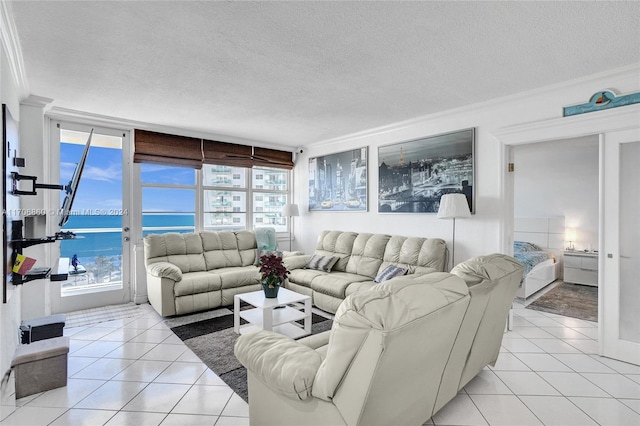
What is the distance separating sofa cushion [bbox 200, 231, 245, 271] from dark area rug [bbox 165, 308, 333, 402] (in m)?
0.83

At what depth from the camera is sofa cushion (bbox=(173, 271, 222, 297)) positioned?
386cm

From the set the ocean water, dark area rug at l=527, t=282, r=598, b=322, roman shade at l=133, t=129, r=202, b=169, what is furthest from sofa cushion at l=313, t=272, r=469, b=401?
roman shade at l=133, t=129, r=202, b=169

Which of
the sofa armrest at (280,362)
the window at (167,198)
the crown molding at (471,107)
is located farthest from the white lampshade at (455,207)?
the window at (167,198)

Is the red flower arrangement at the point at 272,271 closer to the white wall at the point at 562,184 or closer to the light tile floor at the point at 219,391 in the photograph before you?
the light tile floor at the point at 219,391

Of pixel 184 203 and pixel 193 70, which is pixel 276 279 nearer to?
pixel 193 70

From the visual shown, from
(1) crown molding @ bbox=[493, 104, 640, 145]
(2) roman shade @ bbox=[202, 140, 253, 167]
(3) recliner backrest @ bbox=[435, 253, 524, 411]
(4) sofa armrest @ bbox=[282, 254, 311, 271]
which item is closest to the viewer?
(3) recliner backrest @ bbox=[435, 253, 524, 411]

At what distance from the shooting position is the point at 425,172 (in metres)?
4.16

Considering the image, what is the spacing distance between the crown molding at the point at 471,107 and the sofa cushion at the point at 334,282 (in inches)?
83.2

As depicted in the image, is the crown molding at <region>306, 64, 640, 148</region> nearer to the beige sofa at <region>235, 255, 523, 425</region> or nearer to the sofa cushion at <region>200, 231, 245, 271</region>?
the beige sofa at <region>235, 255, 523, 425</region>

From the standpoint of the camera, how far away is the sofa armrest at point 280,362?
1.42 meters

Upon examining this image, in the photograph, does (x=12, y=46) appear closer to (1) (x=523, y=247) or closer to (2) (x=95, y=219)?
(2) (x=95, y=219)

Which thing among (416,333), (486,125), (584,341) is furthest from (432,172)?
(416,333)

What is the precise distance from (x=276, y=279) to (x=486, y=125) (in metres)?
2.89

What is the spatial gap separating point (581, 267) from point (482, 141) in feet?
12.0
